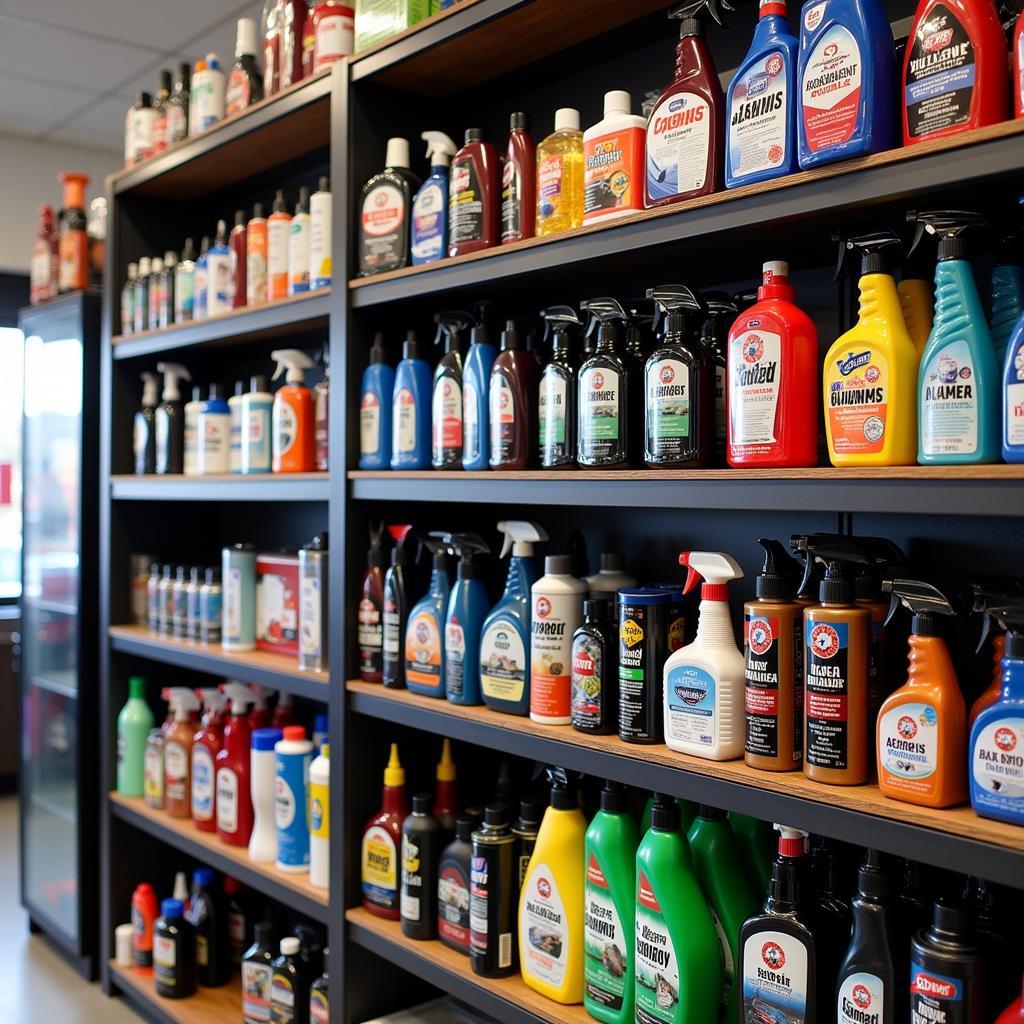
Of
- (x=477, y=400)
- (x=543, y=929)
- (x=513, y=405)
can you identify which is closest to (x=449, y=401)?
(x=477, y=400)

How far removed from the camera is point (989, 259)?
1497mm

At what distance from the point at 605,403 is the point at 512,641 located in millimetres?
485

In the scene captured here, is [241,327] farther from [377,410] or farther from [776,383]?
[776,383]

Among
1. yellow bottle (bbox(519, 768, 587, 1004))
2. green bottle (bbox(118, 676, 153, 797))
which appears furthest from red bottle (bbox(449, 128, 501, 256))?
green bottle (bbox(118, 676, 153, 797))

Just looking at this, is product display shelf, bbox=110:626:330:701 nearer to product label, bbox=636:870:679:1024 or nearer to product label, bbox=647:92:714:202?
product label, bbox=636:870:679:1024

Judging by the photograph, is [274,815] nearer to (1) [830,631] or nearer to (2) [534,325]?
(2) [534,325]

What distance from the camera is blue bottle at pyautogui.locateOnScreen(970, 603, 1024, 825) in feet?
3.96

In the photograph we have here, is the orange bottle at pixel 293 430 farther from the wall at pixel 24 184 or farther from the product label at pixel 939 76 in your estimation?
the wall at pixel 24 184

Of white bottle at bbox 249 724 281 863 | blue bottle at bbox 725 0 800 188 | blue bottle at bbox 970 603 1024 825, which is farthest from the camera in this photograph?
white bottle at bbox 249 724 281 863

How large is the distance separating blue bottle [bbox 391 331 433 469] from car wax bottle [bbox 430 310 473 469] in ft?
0.14

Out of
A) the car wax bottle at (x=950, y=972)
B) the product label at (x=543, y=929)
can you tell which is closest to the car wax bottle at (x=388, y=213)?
the product label at (x=543, y=929)

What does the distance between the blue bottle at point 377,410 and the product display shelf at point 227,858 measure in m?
0.98

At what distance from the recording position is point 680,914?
154cm

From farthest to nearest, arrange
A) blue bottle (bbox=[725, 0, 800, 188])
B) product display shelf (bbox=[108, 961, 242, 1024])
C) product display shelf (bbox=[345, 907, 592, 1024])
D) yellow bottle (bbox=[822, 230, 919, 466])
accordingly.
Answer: product display shelf (bbox=[108, 961, 242, 1024]), product display shelf (bbox=[345, 907, 592, 1024]), blue bottle (bbox=[725, 0, 800, 188]), yellow bottle (bbox=[822, 230, 919, 466])
